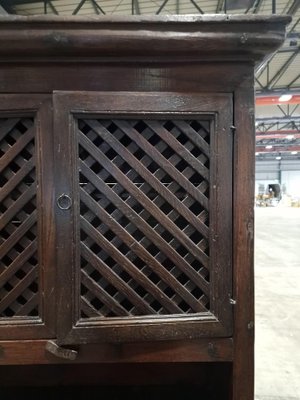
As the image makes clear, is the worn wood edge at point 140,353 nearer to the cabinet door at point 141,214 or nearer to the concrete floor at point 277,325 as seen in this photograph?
the cabinet door at point 141,214

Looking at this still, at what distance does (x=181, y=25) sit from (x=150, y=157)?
0.29 meters

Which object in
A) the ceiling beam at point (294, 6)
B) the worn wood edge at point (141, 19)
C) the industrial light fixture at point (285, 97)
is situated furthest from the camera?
the industrial light fixture at point (285, 97)

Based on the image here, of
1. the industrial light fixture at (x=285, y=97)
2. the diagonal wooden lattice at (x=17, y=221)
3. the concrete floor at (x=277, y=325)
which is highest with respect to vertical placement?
the industrial light fixture at (x=285, y=97)

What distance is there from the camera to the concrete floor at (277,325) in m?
1.49

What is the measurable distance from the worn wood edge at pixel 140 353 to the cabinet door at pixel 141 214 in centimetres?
3

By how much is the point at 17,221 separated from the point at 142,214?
302 millimetres

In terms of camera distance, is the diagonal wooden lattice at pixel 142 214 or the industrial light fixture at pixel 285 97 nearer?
the diagonal wooden lattice at pixel 142 214

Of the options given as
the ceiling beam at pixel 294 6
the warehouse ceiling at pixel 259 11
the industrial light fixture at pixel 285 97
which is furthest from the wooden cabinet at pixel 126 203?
the industrial light fixture at pixel 285 97

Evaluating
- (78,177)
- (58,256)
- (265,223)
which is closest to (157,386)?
(58,256)

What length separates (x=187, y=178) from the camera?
2.44 feet

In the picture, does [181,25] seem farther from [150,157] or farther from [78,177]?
[78,177]

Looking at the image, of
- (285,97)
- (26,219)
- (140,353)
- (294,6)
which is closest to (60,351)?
(140,353)

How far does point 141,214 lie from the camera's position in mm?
744

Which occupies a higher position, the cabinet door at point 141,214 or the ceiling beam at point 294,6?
the ceiling beam at point 294,6
